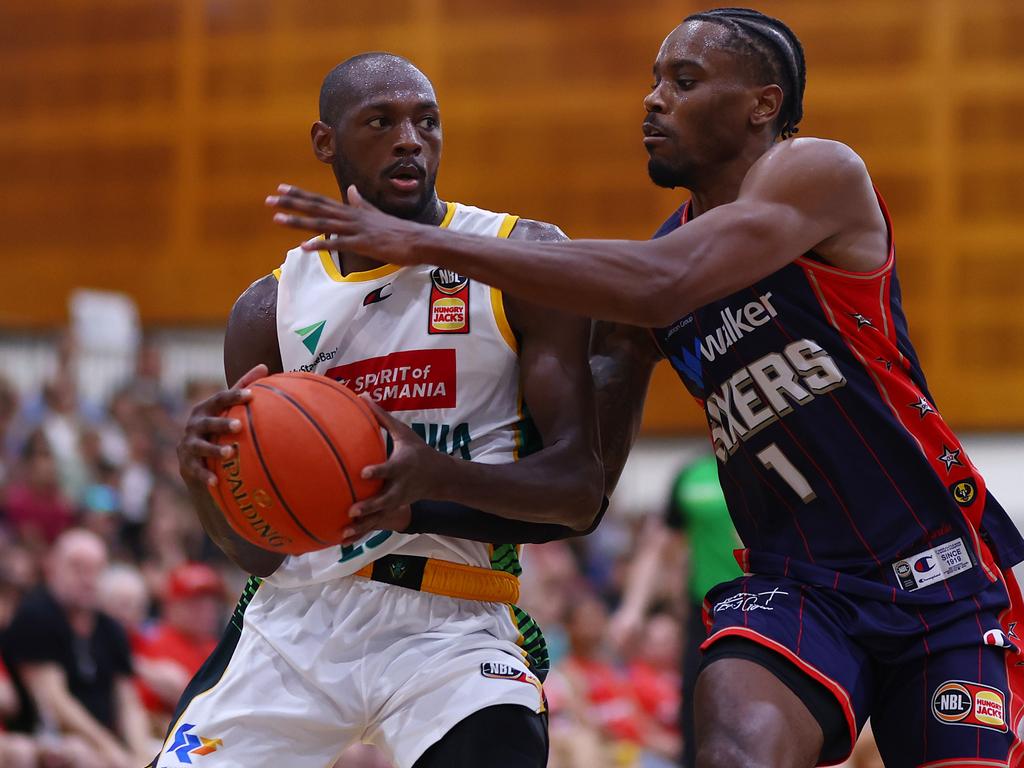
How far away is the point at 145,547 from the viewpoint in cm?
1010

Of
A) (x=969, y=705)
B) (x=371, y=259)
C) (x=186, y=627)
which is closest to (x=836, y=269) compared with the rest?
(x=969, y=705)

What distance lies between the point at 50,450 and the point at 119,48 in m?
8.74

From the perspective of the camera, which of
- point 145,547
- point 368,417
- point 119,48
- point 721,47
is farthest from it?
point 119,48

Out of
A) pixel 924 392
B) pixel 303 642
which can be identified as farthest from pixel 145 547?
pixel 924 392

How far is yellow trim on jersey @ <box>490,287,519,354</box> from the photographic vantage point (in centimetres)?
370

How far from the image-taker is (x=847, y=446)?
3598mm

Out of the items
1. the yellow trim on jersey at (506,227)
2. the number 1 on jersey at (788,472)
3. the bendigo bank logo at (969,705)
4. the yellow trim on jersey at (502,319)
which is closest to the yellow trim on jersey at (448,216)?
the yellow trim on jersey at (506,227)

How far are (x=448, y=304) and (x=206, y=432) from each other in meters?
0.75

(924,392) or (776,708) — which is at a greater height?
(924,392)

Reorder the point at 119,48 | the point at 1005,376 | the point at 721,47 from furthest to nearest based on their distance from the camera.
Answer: the point at 119,48, the point at 1005,376, the point at 721,47

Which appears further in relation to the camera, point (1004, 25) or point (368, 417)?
point (1004, 25)

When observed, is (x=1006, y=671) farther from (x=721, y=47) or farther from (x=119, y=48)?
(x=119, y=48)

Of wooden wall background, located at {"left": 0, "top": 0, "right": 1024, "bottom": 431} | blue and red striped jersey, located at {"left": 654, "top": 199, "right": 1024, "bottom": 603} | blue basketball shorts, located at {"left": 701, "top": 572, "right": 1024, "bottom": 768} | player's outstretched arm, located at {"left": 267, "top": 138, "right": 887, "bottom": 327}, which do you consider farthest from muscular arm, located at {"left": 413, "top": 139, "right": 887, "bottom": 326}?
wooden wall background, located at {"left": 0, "top": 0, "right": 1024, "bottom": 431}

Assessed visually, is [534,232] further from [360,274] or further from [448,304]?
[360,274]
